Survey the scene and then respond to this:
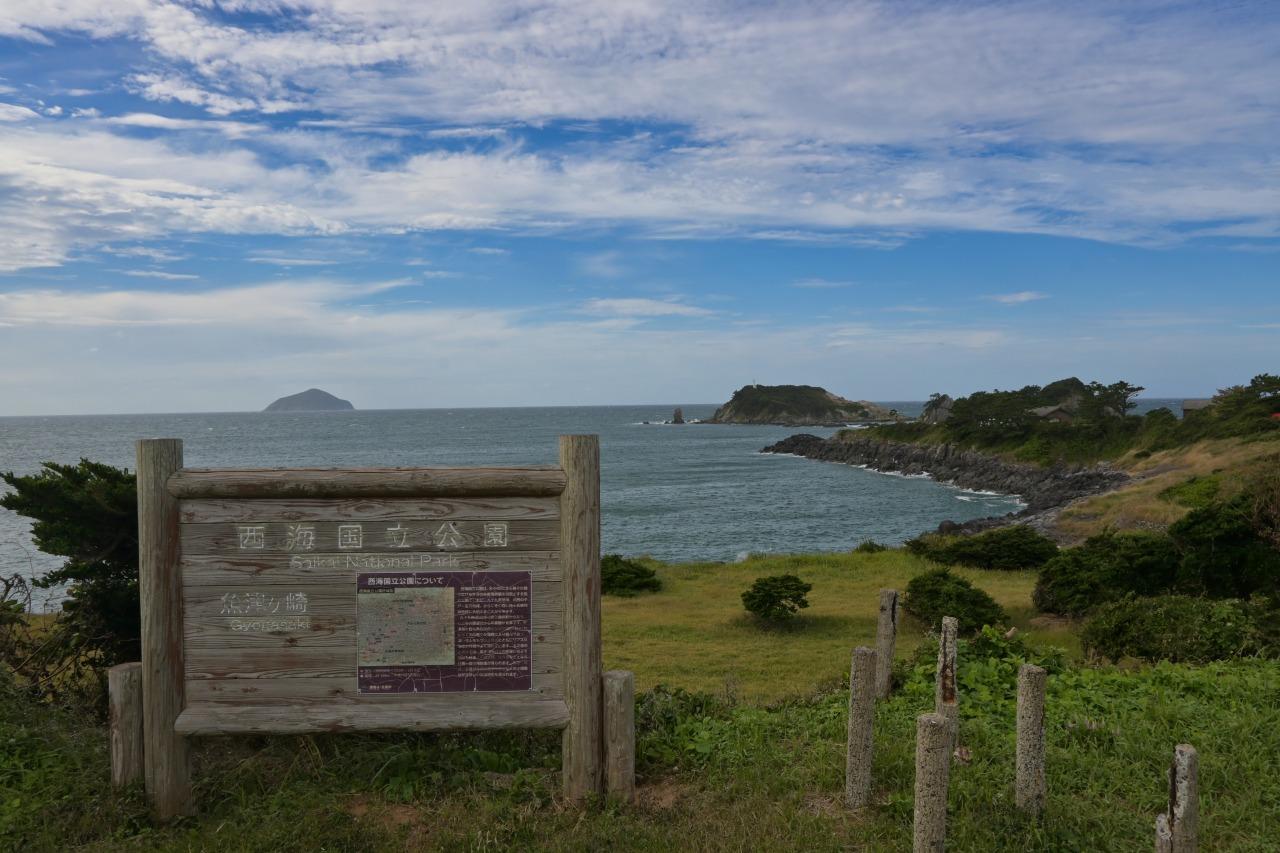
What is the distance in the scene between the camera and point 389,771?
579cm

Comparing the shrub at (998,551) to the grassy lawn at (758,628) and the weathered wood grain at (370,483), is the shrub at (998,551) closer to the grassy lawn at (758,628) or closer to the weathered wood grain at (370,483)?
the grassy lawn at (758,628)

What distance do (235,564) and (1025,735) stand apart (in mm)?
4753

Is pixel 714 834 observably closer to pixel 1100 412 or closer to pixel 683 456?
pixel 1100 412

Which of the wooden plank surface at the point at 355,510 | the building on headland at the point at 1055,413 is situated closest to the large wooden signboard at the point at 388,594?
the wooden plank surface at the point at 355,510

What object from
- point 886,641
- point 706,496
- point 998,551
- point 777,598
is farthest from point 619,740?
point 706,496

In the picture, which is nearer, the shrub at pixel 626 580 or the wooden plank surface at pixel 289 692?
the wooden plank surface at pixel 289 692

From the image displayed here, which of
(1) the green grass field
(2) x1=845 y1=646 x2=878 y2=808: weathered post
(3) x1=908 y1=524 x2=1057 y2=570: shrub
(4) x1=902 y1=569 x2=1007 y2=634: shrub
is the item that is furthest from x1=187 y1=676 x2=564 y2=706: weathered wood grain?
(3) x1=908 y1=524 x2=1057 y2=570: shrub

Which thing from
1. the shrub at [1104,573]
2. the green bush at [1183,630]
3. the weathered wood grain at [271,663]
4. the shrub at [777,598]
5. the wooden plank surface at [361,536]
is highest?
the wooden plank surface at [361,536]

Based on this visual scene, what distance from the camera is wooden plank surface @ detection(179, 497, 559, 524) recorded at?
5.43 m

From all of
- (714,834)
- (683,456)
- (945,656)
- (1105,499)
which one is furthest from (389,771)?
(683,456)

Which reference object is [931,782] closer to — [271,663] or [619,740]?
[619,740]

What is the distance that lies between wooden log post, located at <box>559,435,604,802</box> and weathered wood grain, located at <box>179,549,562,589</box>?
0.18 metres

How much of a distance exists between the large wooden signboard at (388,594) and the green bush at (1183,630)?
7.30m

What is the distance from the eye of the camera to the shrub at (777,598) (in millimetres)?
18438
